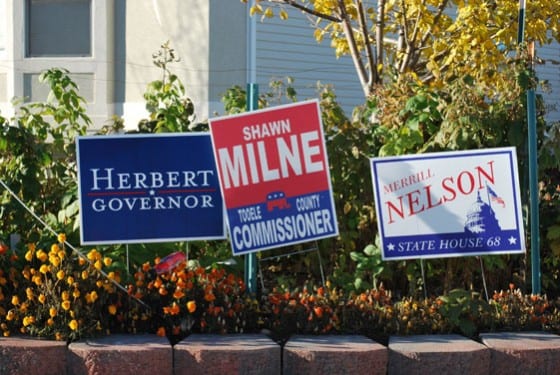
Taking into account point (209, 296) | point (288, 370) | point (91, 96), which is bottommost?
point (288, 370)

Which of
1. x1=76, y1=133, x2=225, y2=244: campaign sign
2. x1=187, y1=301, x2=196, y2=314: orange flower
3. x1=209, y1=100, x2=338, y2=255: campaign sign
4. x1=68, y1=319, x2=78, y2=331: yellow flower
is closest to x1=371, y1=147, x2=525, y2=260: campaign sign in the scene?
x1=209, y1=100, x2=338, y2=255: campaign sign

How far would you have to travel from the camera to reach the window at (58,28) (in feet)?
44.9

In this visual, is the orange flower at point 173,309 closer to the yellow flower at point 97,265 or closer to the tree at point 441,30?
the yellow flower at point 97,265

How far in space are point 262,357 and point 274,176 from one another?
3.97 feet

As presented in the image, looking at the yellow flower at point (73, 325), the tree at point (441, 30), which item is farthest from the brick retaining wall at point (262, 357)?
the tree at point (441, 30)

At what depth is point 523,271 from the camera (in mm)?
6102

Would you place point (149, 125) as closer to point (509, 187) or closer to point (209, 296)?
point (209, 296)

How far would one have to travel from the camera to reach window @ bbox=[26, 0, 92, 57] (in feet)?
44.9

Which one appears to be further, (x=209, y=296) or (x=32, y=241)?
(x=32, y=241)

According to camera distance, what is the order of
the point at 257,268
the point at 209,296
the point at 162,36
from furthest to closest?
1. the point at 162,36
2. the point at 257,268
3. the point at 209,296

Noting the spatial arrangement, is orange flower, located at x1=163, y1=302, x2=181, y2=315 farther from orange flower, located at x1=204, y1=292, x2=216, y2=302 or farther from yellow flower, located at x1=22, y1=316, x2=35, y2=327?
yellow flower, located at x1=22, y1=316, x2=35, y2=327

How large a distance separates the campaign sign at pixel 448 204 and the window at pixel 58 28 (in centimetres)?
877

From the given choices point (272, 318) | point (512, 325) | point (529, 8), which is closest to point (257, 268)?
point (272, 318)

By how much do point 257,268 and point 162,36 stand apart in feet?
25.2
